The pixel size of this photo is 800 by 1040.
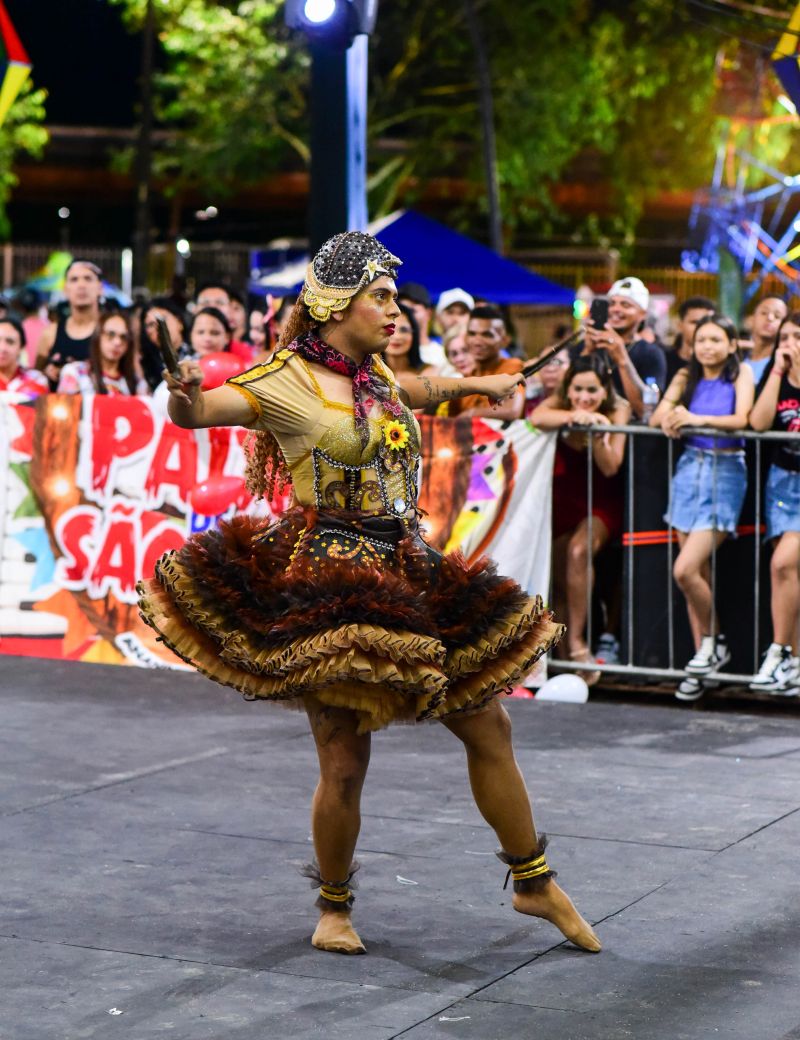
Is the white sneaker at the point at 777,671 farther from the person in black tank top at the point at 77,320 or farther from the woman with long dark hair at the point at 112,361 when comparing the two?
the person in black tank top at the point at 77,320

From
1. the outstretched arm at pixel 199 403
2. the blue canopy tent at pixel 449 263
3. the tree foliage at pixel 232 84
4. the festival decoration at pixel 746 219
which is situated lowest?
the outstretched arm at pixel 199 403

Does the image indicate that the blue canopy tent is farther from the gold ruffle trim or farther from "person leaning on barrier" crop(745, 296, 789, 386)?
the gold ruffle trim

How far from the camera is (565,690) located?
875 cm

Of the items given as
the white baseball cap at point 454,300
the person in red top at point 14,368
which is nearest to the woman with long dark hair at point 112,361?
the person in red top at point 14,368

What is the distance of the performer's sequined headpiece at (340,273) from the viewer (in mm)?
4883

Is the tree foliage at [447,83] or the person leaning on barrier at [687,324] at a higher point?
the tree foliage at [447,83]

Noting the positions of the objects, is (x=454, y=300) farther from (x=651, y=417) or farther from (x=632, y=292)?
(x=651, y=417)

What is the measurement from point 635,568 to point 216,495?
222cm

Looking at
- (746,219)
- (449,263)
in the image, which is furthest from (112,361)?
(746,219)

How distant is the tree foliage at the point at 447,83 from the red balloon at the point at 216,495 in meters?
22.5

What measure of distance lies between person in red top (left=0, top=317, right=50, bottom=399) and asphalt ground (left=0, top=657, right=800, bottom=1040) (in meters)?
2.79

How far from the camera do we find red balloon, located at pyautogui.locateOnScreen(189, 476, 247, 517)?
9.17 m

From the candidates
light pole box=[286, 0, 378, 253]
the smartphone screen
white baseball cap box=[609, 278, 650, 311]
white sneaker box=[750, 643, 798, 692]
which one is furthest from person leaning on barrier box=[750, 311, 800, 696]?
light pole box=[286, 0, 378, 253]

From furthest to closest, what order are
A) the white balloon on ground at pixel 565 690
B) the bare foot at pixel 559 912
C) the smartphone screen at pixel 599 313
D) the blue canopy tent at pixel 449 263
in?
the blue canopy tent at pixel 449 263, the white balloon on ground at pixel 565 690, the smartphone screen at pixel 599 313, the bare foot at pixel 559 912
